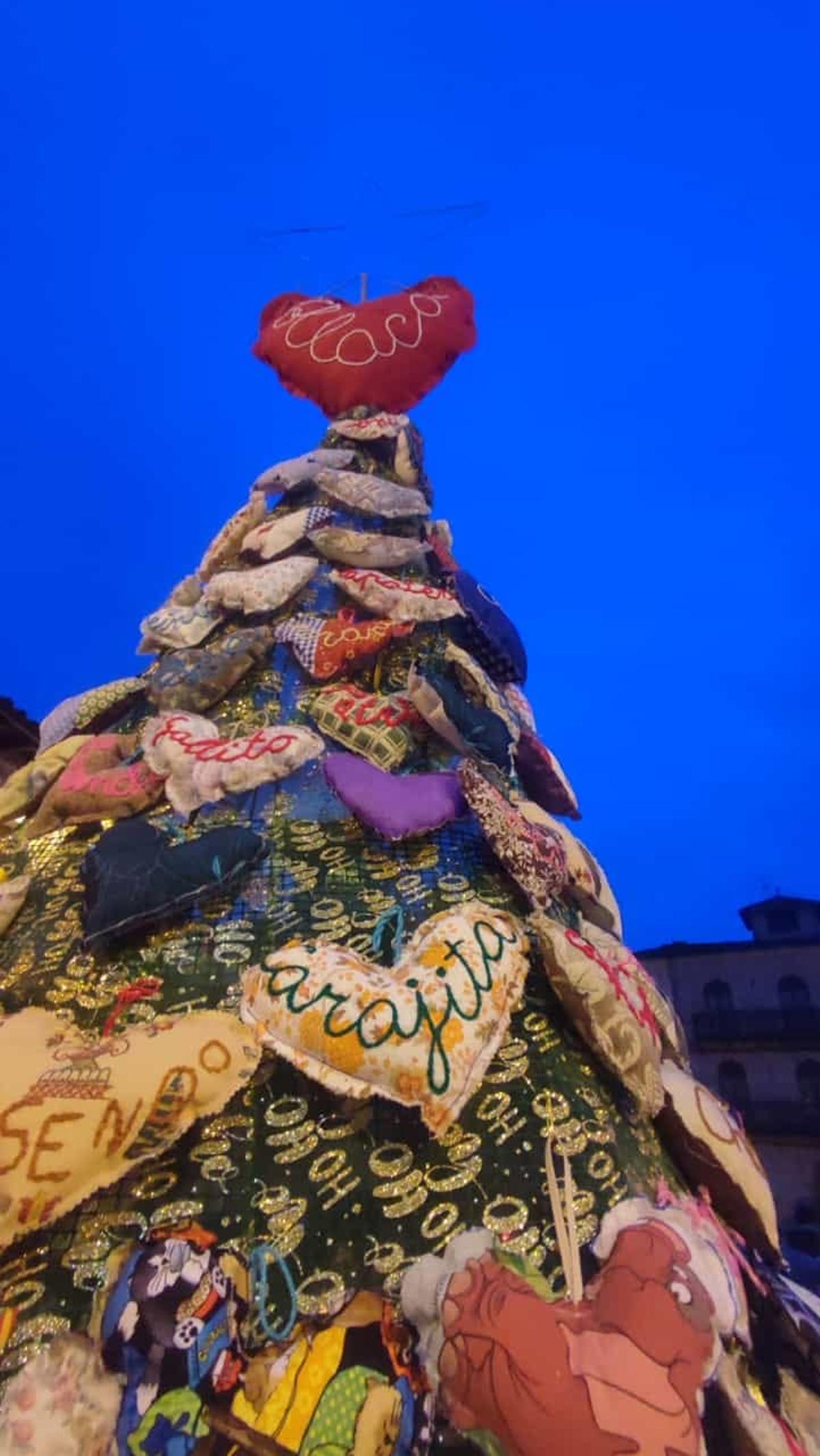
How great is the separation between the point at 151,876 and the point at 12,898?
2.37ft

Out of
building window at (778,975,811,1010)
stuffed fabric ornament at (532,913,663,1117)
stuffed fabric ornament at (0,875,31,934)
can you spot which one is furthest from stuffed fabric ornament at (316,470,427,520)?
building window at (778,975,811,1010)

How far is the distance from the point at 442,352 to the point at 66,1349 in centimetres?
566

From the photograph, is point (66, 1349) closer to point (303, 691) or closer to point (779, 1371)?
point (779, 1371)

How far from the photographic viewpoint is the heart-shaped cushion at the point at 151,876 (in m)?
3.00

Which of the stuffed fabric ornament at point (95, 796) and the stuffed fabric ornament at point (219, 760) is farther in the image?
the stuffed fabric ornament at point (95, 796)

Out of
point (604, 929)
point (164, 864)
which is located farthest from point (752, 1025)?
point (164, 864)

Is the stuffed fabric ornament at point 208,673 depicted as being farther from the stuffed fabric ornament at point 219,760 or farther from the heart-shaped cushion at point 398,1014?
the heart-shaped cushion at point 398,1014

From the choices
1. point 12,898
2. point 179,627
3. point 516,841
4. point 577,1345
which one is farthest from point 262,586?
point 577,1345

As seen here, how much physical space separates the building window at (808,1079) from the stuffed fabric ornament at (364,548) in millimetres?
16300

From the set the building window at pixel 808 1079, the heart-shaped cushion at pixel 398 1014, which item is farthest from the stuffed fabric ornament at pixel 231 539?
the building window at pixel 808 1079

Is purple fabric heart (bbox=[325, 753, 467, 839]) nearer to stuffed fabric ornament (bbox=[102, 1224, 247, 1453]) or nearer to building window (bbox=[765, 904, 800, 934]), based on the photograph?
stuffed fabric ornament (bbox=[102, 1224, 247, 1453])

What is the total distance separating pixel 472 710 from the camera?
13.0 feet

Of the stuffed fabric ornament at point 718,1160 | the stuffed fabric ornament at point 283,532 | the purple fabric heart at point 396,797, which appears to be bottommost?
the stuffed fabric ornament at point 718,1160

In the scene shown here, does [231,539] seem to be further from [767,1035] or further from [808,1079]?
[808,1079]
